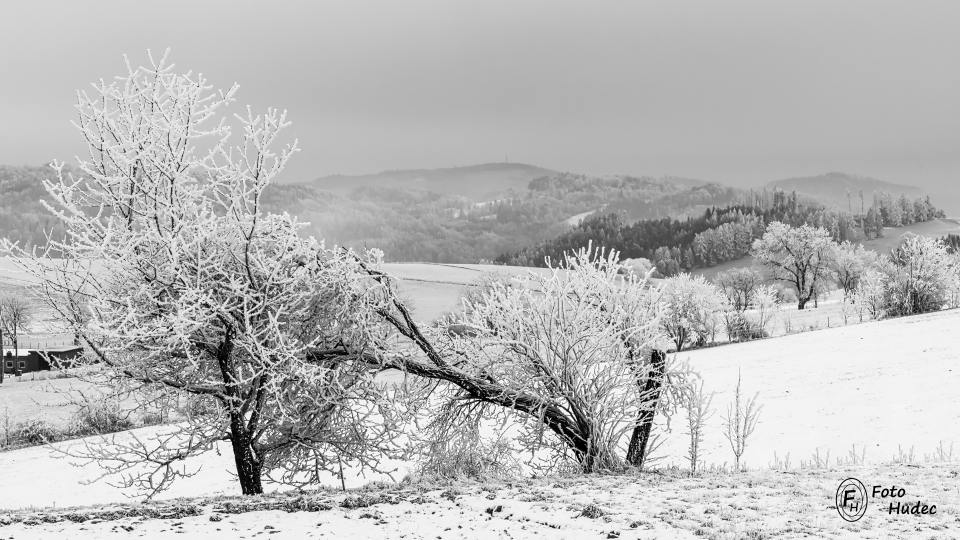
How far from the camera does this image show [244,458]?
13938 mm

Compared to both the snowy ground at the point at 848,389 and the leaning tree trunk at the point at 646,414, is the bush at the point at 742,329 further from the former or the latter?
the leaning tree trunk at the point at 646,414

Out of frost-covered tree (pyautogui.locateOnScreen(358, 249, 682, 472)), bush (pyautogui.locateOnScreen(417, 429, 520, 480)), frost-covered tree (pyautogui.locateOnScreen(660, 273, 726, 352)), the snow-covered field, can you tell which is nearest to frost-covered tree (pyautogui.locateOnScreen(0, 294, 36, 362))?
the snow-covered field

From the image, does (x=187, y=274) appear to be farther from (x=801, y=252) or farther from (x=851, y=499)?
(x=801, y=252)

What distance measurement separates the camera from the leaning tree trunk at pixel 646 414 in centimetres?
1716

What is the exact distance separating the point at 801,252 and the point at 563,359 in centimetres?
9330

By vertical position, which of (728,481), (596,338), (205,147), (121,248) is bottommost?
(728,481)

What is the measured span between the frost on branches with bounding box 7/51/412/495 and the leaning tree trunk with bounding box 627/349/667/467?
23.8 ft

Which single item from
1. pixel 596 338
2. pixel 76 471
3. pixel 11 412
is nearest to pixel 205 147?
pixel 596 338

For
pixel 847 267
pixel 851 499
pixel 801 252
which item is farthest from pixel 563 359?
pixel 847 267

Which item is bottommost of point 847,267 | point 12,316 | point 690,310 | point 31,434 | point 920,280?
point 31,434

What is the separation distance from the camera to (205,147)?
13297 millimetres

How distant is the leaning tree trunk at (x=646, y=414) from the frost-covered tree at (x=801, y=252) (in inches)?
3338

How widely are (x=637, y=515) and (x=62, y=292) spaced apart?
34.8 ft

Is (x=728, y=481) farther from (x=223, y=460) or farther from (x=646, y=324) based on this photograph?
(x=223, y=460)
